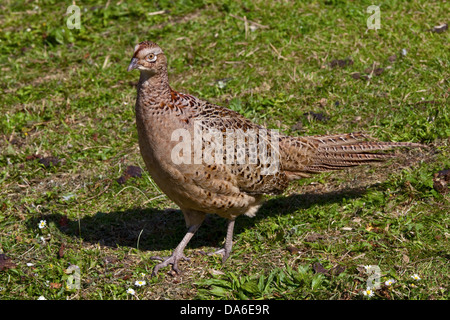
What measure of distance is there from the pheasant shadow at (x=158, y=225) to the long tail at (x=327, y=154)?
1.02 ft

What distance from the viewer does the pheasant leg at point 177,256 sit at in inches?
186

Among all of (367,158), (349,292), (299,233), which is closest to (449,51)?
(367,158)

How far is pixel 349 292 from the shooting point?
417cm

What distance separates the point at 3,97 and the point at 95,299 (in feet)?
12.9

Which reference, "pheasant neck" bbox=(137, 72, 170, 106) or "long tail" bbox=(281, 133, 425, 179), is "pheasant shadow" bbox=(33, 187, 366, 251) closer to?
"long tail" bbox=(281, 133, 425, 179)

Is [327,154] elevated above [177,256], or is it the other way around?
[327,154]

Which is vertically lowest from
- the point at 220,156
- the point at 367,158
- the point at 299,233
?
the point at 299,233

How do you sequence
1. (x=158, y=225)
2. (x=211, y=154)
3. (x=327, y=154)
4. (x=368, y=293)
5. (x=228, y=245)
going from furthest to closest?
(x=158, y=225)
(x=327, y=154)
(x=228, y=245)
(x=211, y=154)
(x=368, y=293)

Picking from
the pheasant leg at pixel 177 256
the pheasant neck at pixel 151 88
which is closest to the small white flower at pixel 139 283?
the pheasant leg at pixel 177 256

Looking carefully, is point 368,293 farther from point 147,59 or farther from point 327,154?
point 147,59

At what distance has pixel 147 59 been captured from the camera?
14.4ft

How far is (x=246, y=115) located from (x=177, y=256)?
91.8 inches

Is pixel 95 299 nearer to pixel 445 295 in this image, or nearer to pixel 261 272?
pixel 261 272

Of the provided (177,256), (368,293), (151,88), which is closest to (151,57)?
(151,88)
